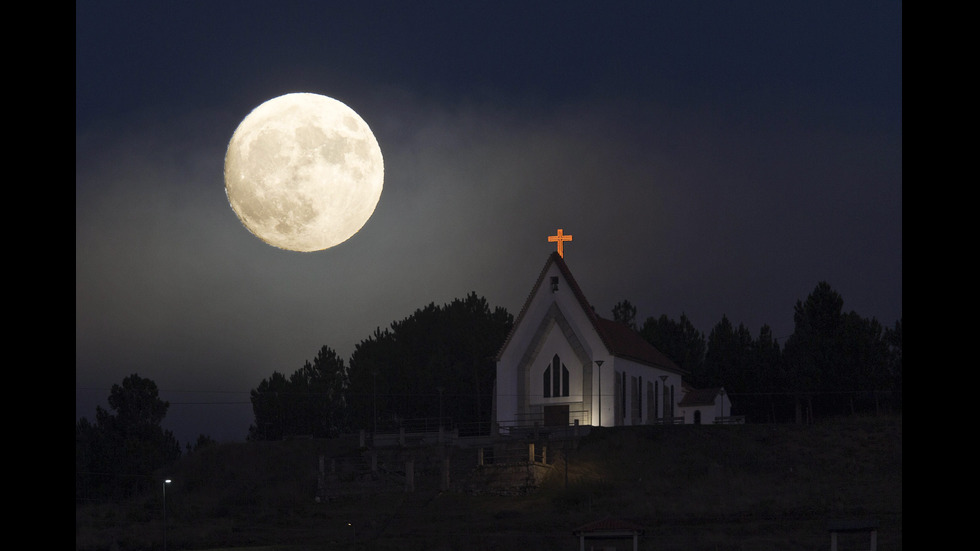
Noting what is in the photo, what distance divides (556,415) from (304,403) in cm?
4655

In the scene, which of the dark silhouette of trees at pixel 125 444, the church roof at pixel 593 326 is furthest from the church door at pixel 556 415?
the dark silhouette of trees at pixel 125 444

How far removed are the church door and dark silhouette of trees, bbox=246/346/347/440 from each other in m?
42.0

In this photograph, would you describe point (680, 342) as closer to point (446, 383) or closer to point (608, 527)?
point (446, 383)

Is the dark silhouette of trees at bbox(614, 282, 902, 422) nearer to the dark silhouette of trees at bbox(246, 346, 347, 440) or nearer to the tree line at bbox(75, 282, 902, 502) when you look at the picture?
the tree line at bbox(75, 282, 902, 502)

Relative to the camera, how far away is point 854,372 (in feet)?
284

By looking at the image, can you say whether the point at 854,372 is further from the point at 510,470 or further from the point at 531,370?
the point at 510,470

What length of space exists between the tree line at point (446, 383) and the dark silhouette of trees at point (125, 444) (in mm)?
122

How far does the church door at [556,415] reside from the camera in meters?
62.6

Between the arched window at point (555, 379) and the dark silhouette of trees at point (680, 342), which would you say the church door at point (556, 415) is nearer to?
the arched window at point (555, 379)

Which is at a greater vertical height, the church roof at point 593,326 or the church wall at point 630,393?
the church roof at point 593,326

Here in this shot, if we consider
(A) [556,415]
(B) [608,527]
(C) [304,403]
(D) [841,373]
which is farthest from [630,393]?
(C) [304,403]
